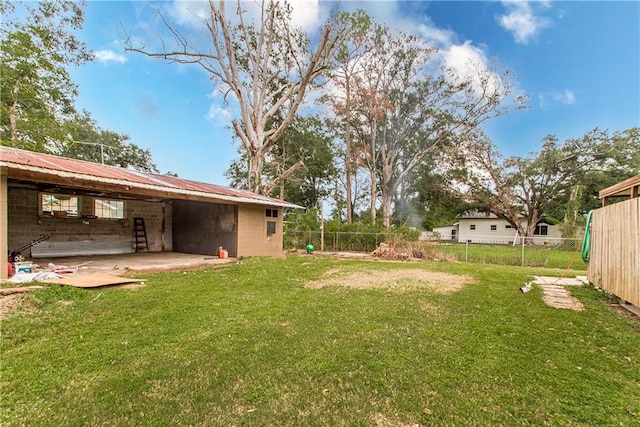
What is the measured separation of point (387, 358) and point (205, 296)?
3.40 meters

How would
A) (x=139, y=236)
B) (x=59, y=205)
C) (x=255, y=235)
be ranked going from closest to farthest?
(x=59, y=205), (x=255, y=235), (x=139, y=236)

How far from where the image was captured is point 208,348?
115 inches

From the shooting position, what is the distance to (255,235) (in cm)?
→ 1093

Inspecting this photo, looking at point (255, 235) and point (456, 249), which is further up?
point (255, 235)

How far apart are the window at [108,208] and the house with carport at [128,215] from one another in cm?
3

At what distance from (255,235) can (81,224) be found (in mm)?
5702

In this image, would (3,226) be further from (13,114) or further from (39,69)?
(39,69)

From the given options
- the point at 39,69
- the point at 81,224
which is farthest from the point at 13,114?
the point at 81,224

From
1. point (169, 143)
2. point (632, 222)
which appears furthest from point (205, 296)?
point (169, 143)

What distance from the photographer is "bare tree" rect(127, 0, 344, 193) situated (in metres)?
14.2

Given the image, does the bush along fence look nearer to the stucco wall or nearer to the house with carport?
the stucco wall

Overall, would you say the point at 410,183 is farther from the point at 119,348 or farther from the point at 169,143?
the point at 119,348

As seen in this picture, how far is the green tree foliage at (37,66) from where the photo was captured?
12734mm

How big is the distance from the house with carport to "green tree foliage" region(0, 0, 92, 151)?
649cm
